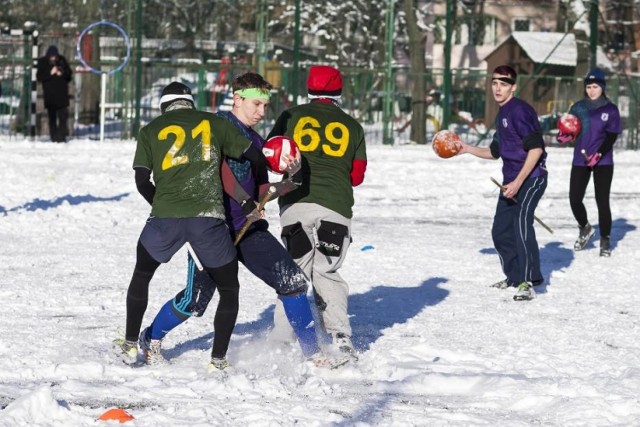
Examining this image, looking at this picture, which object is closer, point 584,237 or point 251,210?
point 251,210

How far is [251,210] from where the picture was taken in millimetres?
7023

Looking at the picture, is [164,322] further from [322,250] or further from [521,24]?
[521,24]

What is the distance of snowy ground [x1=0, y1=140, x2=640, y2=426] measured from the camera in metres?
6.36

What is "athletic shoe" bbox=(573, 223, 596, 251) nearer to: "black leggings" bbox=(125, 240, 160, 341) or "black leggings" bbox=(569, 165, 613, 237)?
"black leggings" bbox=(569, 165, 613, 237)

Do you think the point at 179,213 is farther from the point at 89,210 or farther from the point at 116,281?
the point at 89,210

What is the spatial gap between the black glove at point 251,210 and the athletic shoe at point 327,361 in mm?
928

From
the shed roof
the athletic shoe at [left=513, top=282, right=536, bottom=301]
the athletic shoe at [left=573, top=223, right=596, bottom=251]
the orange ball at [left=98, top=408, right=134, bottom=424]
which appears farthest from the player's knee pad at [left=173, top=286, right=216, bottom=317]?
the shed roof

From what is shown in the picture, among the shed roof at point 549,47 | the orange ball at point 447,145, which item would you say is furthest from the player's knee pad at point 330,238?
the shed roof at point 549,47

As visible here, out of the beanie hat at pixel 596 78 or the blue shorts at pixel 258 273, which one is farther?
the beanie hat at pixel 596 78

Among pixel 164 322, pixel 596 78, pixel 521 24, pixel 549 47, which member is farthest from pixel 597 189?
pixel 521 24

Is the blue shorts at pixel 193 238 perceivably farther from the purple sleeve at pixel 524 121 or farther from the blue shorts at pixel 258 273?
the purple sleeve at pixel 524 121

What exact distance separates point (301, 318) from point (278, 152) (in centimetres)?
98

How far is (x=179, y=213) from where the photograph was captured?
6789mm

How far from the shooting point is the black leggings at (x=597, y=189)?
1277 centimetres
